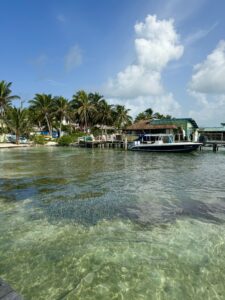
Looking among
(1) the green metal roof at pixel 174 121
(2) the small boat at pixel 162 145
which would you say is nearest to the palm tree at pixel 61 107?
(1) the green metal roof at pixel 174 121

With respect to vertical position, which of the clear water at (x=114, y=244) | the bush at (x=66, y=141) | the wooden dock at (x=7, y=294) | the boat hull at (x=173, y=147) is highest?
the bush at (x=66, y=141)

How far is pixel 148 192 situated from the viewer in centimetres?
1223

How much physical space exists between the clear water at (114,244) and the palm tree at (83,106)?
52320 mm

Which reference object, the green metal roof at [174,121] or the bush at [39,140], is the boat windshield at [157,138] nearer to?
the green metal roof at [174,121]

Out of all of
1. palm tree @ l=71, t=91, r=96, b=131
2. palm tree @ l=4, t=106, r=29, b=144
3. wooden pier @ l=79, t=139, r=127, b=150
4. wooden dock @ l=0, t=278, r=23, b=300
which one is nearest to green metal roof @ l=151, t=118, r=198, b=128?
wooden pier @ l=79, t=139, r=127, b=150

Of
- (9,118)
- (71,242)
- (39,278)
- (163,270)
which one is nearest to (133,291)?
(163,270)

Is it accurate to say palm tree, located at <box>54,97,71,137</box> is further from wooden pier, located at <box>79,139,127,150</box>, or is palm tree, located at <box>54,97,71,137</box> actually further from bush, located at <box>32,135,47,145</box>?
wooden pier, located at <box>79,139,127,150</box>

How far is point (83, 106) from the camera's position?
62.9 m

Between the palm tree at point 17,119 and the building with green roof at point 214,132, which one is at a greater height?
the palm tree at point 17,119

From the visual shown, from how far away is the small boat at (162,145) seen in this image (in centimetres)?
3719

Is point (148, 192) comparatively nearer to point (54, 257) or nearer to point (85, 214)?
point (85, 214)

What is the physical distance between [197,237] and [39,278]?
13.6 ft

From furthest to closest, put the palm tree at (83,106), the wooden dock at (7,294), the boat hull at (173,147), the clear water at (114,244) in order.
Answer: the palm tree at (83,106)
the boat hull at (173,147)
the clear water at (114,244)
the wooden dock at (7,294)

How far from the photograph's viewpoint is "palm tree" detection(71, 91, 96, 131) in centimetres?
6284
